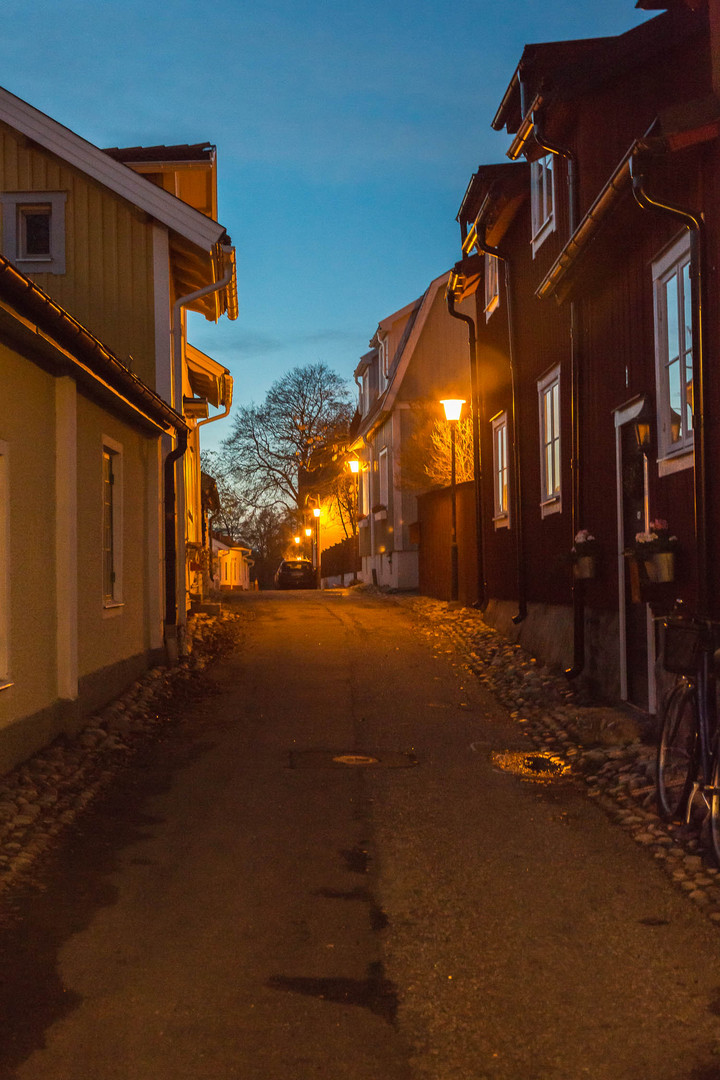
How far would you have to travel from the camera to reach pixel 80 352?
8828mm

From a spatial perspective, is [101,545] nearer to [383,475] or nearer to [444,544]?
[444,544]

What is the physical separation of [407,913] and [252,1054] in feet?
5.19

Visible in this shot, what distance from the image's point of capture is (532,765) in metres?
8.52

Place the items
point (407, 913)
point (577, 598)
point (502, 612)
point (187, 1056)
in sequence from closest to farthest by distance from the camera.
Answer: point (187, 1056)
point (407, 913)
point (577, 598)
point (502, 612)

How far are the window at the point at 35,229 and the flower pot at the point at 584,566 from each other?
8449 mm

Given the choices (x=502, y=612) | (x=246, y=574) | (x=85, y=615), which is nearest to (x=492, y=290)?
(x=502, y=612)

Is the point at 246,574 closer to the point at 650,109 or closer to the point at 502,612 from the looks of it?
the point at 502,612

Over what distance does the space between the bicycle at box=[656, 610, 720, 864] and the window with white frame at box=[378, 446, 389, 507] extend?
81.4 feet

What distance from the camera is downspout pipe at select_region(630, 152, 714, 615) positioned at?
7395mm

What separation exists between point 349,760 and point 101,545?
3919mm

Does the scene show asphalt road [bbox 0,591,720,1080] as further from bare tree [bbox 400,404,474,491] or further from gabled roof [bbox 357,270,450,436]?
gabled roof [bbox 357,270,450,436]

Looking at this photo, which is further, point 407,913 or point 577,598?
point 577,598

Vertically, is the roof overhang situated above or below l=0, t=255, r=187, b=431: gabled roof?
above

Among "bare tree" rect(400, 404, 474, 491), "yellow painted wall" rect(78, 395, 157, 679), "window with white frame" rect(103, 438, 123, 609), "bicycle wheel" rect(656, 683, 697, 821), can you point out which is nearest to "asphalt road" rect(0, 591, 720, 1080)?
"bicycle wheel" rect(656, 683, 697, 821)
